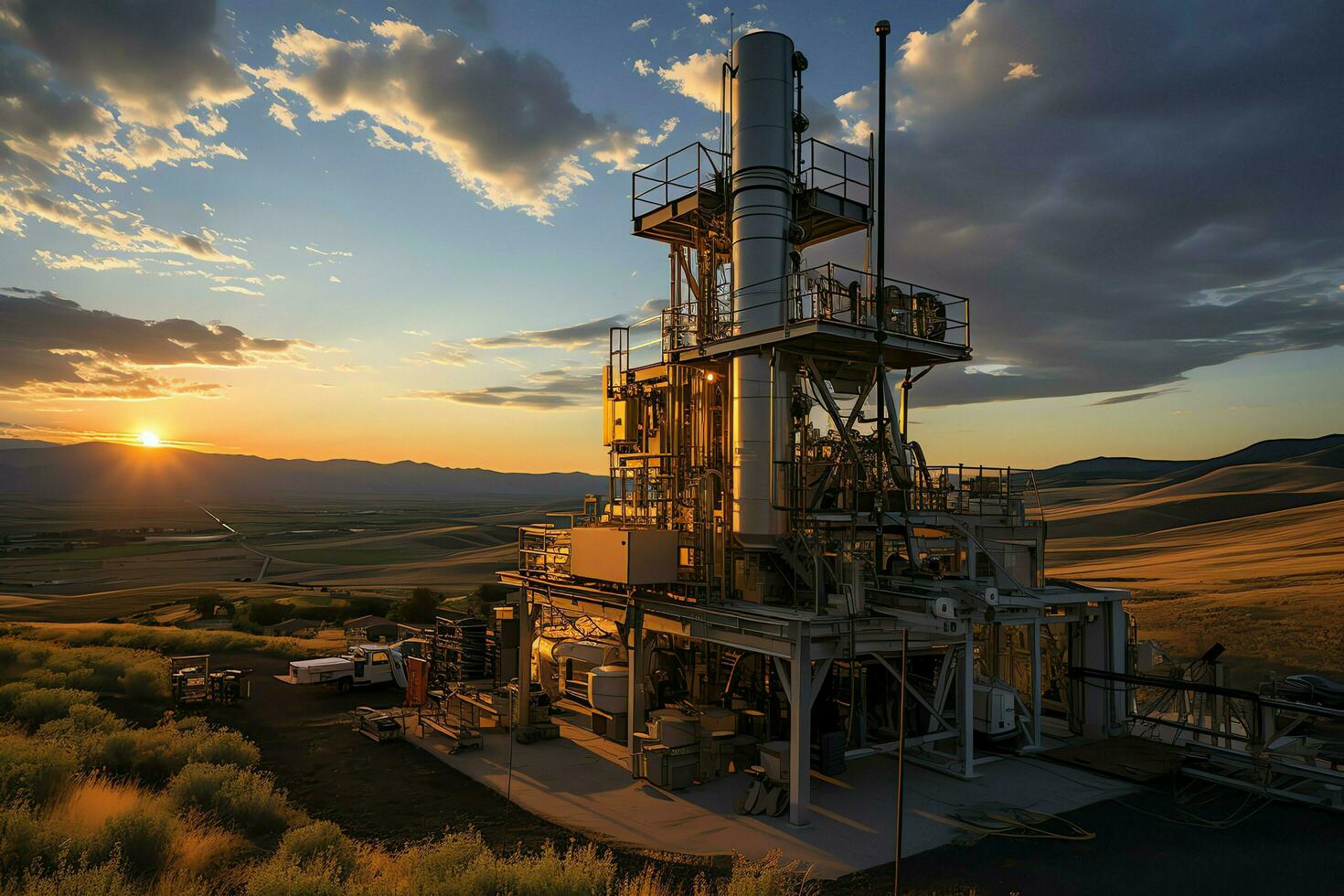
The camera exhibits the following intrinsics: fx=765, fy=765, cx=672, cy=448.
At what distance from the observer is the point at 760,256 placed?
19.5 metres

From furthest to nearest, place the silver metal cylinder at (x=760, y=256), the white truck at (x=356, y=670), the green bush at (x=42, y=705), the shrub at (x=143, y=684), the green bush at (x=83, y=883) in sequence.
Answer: the white truck at (x=356, y=670)
the shrub at (x=143, y=684)
the green bush at (x=42, y=705)
the silver metal cylinder at (x=760, y=256)
the green bush at (x=83, y=883)

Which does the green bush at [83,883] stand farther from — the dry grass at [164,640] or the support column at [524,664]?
the dry grass at [164,640]

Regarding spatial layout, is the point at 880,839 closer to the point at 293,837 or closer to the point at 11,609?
the point at 293,837

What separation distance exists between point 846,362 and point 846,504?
3687 millimetres

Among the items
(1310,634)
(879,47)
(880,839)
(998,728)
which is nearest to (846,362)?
(879,47)

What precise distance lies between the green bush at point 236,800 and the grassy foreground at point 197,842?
0.08 feet

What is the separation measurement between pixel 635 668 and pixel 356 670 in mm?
13957

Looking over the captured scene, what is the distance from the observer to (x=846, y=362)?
19891 millimetres

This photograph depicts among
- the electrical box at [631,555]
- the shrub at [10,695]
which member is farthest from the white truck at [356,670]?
the electrical box at [631,555]

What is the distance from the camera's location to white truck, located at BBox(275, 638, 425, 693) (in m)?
27.4

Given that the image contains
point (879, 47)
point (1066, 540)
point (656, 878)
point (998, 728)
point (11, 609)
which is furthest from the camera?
point (1066, 540)

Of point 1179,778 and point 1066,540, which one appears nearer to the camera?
point 1179,778

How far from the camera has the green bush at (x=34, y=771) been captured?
13578mm

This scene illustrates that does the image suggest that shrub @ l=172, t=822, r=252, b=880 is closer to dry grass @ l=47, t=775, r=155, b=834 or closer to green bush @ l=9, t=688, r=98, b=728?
dry grass @ l=47, t=775, r=155, b=834
